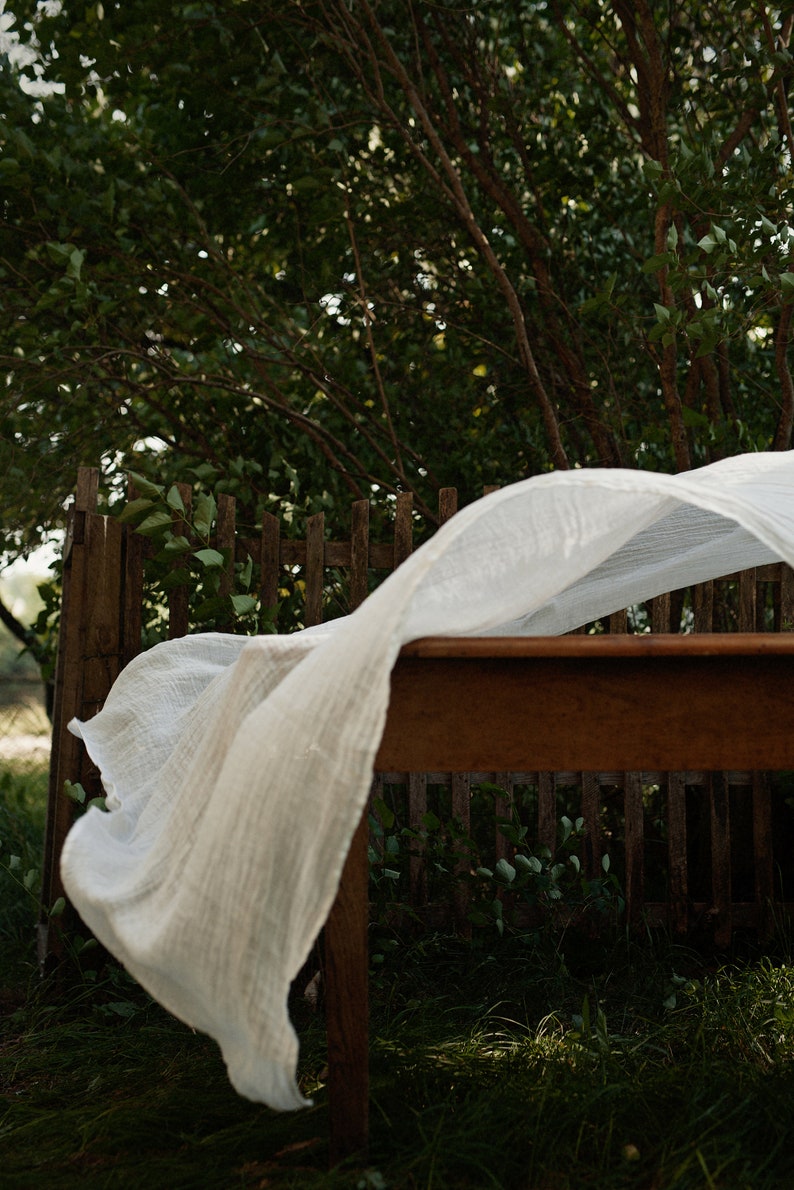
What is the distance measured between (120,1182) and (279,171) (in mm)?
3550

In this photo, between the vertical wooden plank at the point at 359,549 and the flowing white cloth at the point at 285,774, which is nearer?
the flowing white cloth at the point at 285,774

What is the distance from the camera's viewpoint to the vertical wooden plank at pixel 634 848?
3107 millimetres

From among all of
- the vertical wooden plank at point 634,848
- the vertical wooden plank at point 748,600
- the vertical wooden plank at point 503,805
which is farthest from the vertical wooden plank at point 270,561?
the vertical wooden plank at point 748,600

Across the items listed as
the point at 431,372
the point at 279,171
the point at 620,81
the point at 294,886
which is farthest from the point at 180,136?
the point at 294,886

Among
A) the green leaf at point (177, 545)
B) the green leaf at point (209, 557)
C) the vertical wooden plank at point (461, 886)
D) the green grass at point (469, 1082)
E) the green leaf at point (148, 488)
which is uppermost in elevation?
the green leaf at point (148, 488)

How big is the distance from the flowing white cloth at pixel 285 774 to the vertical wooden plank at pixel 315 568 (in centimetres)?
108

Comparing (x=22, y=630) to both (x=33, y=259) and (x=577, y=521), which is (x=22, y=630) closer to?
(x=33, y=259)

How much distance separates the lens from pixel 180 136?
399 cm

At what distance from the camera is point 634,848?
3137mm

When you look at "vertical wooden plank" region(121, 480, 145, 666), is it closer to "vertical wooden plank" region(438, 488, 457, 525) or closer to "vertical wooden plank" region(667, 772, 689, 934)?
"vertical wooden plank" region(438, 488, 457, 525)

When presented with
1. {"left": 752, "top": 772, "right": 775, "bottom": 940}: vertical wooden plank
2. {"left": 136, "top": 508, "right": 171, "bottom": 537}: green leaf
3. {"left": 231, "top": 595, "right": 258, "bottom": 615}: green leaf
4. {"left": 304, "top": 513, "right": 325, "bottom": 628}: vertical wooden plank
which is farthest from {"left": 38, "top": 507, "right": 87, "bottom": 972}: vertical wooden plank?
{"left": 752, "top": 772, "right": 775, "bottom": 940}: vertical wooden plank

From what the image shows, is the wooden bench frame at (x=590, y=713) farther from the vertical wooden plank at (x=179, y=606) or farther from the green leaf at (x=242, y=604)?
the vertical wooden plank at (x=179, y=606)

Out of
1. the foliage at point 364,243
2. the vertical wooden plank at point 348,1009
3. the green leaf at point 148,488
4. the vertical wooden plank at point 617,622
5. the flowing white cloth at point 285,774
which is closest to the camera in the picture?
the flowing white cloth at point 285,774

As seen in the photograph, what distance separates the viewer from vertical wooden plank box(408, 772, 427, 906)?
10.1 feet
